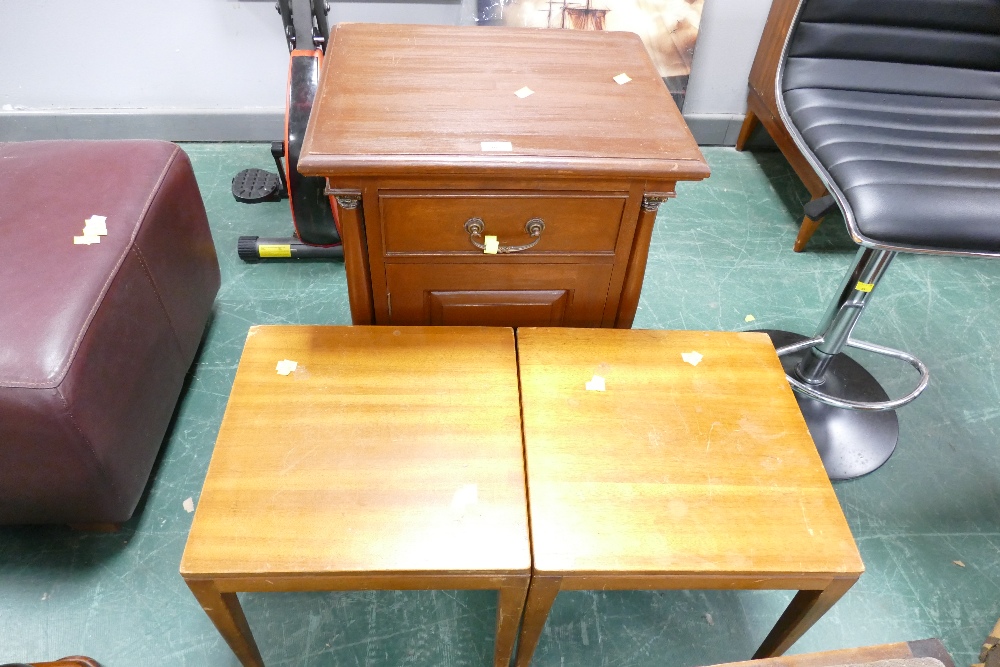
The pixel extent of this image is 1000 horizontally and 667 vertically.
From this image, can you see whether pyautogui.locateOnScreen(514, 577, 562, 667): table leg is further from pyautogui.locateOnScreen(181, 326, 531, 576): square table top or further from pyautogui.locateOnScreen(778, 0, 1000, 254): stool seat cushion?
pyautogui.locateOnScreen(778, 0, 1000, 254): stool seat cushion

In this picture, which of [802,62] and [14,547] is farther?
[802,62]

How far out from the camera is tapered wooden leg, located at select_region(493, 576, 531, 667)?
2.85 ft

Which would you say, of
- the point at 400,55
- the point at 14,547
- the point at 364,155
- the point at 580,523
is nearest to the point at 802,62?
the point at 400,55

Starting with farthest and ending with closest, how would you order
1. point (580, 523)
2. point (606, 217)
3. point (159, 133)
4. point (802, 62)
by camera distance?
point (159, 133)
point (802, 62)
point (606, 217)
point (580, 523)

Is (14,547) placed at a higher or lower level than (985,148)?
lower

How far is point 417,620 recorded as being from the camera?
1.22 meters

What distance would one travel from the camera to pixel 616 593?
4.19 ft

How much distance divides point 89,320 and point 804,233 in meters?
1.89

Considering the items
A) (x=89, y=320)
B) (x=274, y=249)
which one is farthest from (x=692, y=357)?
(x=274, y=249)

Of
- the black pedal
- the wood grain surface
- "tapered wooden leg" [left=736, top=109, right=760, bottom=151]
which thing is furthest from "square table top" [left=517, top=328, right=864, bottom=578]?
"tapered wooden leg" [left=736, top=109, right=760, bottom=151]

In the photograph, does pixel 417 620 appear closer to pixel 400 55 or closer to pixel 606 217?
pixel 606 217

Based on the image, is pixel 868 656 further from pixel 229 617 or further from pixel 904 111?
pixel 904 111

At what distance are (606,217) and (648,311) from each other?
82cm

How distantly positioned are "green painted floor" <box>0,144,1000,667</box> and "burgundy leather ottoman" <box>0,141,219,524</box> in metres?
0.10
